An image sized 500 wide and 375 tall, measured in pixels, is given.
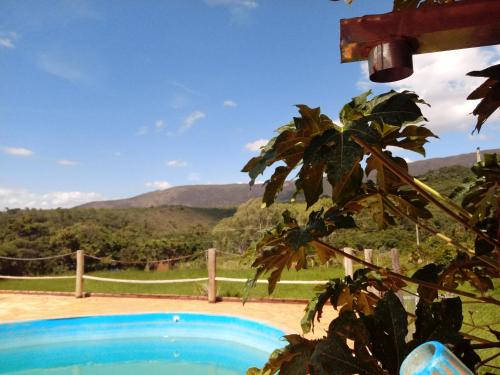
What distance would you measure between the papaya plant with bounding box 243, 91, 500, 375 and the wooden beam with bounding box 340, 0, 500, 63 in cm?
15

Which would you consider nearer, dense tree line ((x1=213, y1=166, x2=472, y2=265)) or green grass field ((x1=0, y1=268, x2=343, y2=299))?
green grass field ((x1=0, y1=268, x2=343, y2=299))

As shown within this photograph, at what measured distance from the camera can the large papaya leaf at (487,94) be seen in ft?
2.93

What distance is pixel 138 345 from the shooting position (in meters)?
6.02

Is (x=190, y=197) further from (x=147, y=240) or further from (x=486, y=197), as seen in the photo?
(x=486, y=197)

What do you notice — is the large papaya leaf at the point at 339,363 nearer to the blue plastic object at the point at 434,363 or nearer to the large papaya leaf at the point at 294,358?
the large papaya leaf at the point at 294,358

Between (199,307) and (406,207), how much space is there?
579 cm

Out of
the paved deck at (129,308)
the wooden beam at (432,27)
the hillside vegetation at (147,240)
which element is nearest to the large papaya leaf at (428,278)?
the wooden beam at (432,27)

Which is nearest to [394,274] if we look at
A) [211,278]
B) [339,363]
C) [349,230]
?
[339,363]

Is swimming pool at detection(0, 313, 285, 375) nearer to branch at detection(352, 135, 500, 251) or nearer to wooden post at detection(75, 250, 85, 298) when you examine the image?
wooden post at detection(75, 250, 85, 298)

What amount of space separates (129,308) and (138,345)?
3.29ft

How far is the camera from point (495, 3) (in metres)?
0.95

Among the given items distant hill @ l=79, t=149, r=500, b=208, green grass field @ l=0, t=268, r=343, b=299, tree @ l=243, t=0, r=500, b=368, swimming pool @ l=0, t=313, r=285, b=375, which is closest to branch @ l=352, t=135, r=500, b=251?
tree @ l=243, t=0, r=500, b=368

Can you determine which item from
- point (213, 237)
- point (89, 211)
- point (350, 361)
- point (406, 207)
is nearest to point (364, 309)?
point (406, 207)

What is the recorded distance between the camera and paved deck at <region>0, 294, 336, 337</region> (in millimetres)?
5952
